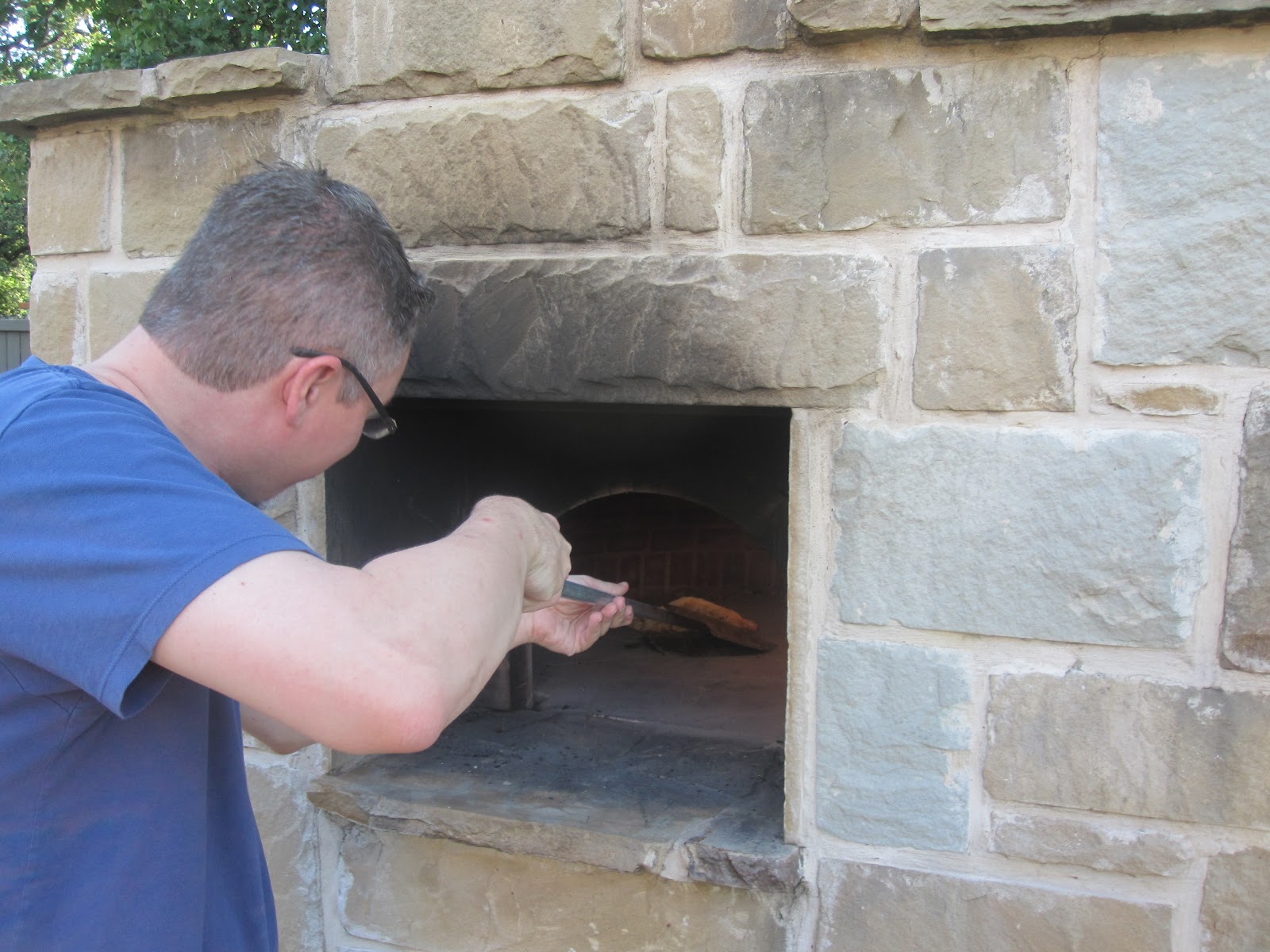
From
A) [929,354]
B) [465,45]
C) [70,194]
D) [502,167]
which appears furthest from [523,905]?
[70,194]

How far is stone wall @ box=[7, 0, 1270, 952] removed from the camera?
138 cm

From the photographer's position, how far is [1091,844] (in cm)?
146

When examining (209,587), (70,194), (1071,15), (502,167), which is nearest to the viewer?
(209,587)

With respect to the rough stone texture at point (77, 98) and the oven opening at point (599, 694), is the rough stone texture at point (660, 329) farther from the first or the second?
the rough stone texture at point (77, 98)

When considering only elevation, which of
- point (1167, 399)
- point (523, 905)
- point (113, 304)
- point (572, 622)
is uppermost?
point (113, 304)

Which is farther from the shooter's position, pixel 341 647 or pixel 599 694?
pixel 599 694

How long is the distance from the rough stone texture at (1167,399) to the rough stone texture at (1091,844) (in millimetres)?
596


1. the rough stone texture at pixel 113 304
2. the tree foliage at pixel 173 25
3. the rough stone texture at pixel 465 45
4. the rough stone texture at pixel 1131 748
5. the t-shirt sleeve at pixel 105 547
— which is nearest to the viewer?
the t-shirt sleeve at pixel 105 547

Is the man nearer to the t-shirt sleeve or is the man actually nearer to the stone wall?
the t-shirt sleeve

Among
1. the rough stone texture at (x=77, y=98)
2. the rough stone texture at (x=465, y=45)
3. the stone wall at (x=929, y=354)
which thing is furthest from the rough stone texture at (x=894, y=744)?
the rough stone texture at (x=77, y=98)

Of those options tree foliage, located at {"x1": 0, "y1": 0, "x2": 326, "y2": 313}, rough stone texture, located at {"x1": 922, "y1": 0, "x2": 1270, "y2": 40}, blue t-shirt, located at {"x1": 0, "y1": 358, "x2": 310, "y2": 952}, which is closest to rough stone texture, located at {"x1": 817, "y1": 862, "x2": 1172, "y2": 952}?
blue t-shirt, located at {"x1": 0, "y1": 358, "x2": 310, "y2": 952}

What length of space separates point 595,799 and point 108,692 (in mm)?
1164

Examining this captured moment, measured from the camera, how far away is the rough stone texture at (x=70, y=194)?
2.01 meters

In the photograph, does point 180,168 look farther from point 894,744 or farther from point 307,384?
point 894,744
